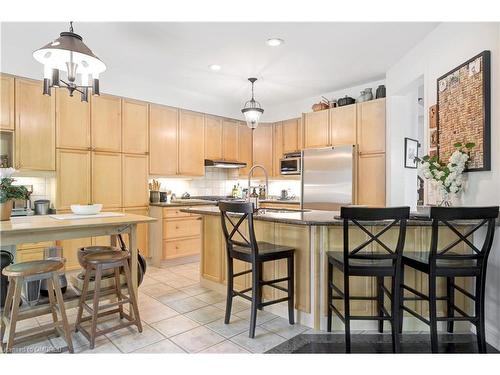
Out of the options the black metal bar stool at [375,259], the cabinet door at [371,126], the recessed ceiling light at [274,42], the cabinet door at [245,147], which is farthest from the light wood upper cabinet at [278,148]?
the black metal bar stool at [375,259]

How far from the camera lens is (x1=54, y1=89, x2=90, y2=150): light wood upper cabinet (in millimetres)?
3793

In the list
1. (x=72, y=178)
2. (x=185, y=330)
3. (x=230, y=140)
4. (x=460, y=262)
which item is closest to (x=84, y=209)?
(x=185, y=330)

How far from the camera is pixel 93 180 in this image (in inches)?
159

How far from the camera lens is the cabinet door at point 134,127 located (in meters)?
4.34

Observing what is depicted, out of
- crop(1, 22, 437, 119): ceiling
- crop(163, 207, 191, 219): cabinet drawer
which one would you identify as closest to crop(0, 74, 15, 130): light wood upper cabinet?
crop(1, 22, 437, 119): ceiling

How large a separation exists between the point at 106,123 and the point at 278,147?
298cm

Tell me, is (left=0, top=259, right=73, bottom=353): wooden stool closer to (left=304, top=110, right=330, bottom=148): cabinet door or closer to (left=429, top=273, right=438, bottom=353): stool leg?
(left=429, top=273, right=438, bottom=353): stool leg

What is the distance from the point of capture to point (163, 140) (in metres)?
4.75

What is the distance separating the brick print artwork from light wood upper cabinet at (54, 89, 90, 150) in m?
4.05

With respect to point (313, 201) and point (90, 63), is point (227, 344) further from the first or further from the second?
point (313, 201)

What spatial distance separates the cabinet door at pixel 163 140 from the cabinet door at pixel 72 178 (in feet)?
3.00

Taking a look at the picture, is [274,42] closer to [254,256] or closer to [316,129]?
[316,129]

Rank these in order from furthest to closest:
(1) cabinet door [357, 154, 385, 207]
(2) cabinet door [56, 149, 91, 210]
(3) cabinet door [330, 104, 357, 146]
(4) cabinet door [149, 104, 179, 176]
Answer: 1. (4) cabinet door [149, 104, 179, 176]
2. (3) cabinet door [330, 104, 357, 146]
3. (1) cabinet door [357, 154, 385, 207]
4. (2) cabinet door [56, 149, 91, 210]
